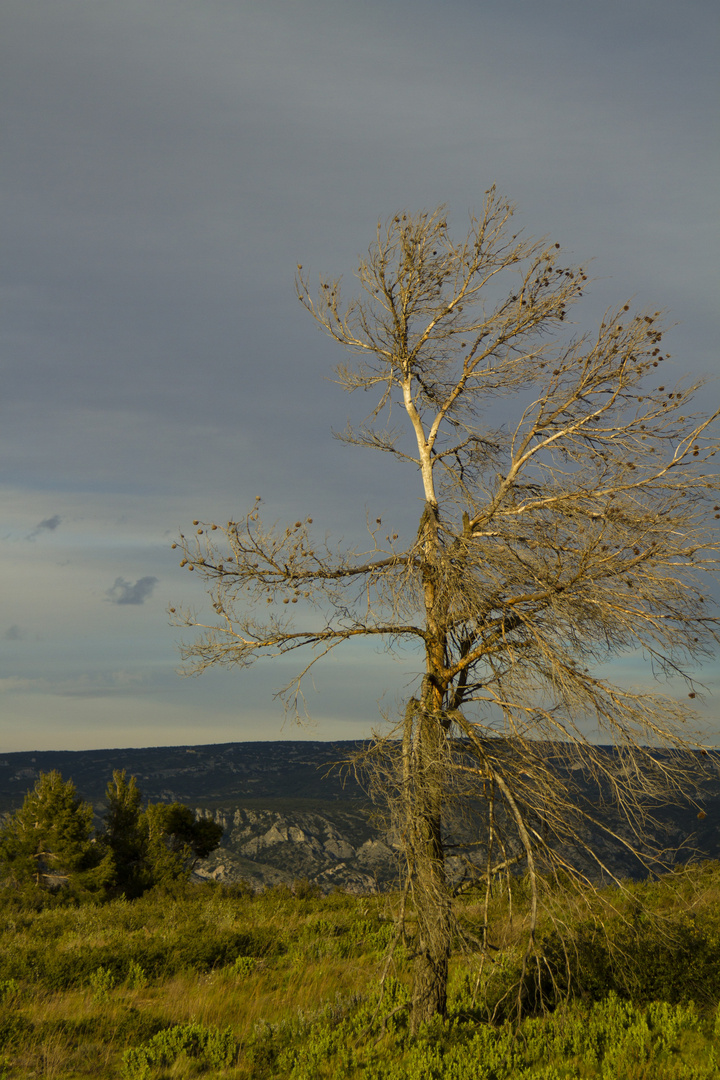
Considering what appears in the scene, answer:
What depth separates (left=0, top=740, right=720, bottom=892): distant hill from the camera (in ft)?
32.8

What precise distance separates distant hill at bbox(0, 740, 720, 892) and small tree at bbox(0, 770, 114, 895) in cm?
1151

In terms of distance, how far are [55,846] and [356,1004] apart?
2892 centimetres

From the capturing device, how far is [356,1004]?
10.3m

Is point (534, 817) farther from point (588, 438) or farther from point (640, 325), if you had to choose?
point (640, 325)

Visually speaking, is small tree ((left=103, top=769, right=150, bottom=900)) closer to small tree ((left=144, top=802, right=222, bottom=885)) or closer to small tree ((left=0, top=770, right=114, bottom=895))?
small tree ((left=144, top=802, right=222, bottom=885))

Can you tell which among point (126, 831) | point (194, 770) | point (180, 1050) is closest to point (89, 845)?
point (126, 831)

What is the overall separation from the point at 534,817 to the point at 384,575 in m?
3.44

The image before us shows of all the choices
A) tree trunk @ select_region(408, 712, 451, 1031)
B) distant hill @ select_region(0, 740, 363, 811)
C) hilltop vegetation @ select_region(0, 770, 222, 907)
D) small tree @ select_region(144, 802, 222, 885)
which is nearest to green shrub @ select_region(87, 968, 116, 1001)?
tree trunk @ select_region(408, 712, 451, 1031)

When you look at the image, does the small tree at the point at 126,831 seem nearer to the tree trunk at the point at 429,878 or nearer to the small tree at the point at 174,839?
the small tree at the point at 174,839

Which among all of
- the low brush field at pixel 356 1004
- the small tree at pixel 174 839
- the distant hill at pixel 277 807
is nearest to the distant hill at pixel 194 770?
the distant hill at pixel 277 807

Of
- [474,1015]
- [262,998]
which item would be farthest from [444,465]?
[262,998]

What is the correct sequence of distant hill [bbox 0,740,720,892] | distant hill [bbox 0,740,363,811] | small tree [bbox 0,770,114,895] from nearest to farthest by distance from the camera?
distant hill [bbox 0,740,720,892] → small tree [bbox 0,770,114,895] → distant hill [bbox 0,740,363,811]

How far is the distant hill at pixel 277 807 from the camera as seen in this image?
32.8 ft

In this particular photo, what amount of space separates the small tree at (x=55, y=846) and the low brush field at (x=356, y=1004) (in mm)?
20292
